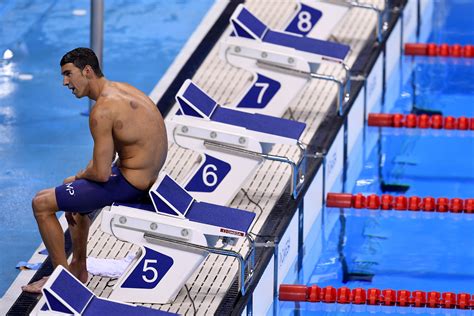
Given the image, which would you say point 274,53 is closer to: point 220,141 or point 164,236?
point 220,141

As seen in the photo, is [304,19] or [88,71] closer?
[88,71]

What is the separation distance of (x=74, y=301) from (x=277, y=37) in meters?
3.34

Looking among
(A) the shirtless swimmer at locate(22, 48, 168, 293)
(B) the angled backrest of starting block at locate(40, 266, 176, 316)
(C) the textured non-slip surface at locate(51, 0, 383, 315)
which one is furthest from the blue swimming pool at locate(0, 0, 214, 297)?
(B) the angled backrest of starting block at locate(40, 266, 176, 316)

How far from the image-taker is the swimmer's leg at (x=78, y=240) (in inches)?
286

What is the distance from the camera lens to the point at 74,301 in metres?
6.58

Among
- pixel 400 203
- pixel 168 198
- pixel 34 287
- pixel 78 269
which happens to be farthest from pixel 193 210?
pixel 400 203

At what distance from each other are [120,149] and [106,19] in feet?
14.4

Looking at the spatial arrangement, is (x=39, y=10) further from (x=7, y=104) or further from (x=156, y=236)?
(x=156, y=236)

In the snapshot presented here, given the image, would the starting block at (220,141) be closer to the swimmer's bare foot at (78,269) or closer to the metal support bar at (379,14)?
the swimmer's bare foot at (78,269)

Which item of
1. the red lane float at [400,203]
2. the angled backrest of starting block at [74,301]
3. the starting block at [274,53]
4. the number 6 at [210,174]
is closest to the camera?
the angled backrest of starting block at [74,301]

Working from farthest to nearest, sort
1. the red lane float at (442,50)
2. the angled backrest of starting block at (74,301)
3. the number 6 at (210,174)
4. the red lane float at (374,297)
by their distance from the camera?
1. the red lane float at (442,50)
2. the number 6 at (210,174)
3. the red lane float at (374,297)
4. the angled backrest of starting block at (74,301)

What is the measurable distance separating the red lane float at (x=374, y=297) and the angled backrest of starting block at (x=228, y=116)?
2.82ft

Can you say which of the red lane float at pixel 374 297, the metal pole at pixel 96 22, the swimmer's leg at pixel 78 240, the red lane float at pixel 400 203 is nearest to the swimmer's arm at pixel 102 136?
the swimmer's leg at pixel 78 240

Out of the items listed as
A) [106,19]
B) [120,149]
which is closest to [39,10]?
[106,19]
